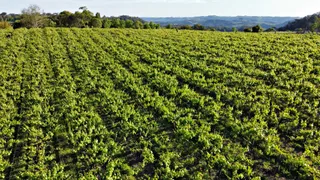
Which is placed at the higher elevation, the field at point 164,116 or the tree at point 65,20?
the tree at point 65,20

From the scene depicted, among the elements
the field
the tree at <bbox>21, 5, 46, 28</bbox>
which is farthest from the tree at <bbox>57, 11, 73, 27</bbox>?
the field

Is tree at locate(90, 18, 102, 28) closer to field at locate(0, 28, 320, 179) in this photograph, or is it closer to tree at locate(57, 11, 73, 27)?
tree at locate(57, 11, 73, 27)

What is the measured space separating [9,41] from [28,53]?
25.6 feet

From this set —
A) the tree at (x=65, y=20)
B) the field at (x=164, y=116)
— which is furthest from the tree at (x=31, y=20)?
the field at (x=164, y=116)

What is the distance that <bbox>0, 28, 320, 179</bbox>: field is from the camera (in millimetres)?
10250

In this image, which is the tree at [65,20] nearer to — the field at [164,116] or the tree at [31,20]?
the tree at [31,20]

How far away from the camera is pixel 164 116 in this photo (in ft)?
45.9

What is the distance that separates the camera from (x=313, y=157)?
33.5ft

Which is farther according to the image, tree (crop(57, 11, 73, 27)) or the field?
tree (crop(57, 11, 73, 27))

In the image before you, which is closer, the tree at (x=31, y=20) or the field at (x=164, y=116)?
the field at (x=164, y=116)

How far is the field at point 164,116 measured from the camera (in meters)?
10.2

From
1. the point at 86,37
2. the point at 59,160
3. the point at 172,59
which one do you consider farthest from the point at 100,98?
the point at 86,37

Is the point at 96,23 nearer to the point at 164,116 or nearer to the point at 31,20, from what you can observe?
the point at 31,20

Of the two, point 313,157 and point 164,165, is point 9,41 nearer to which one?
point 164,165
